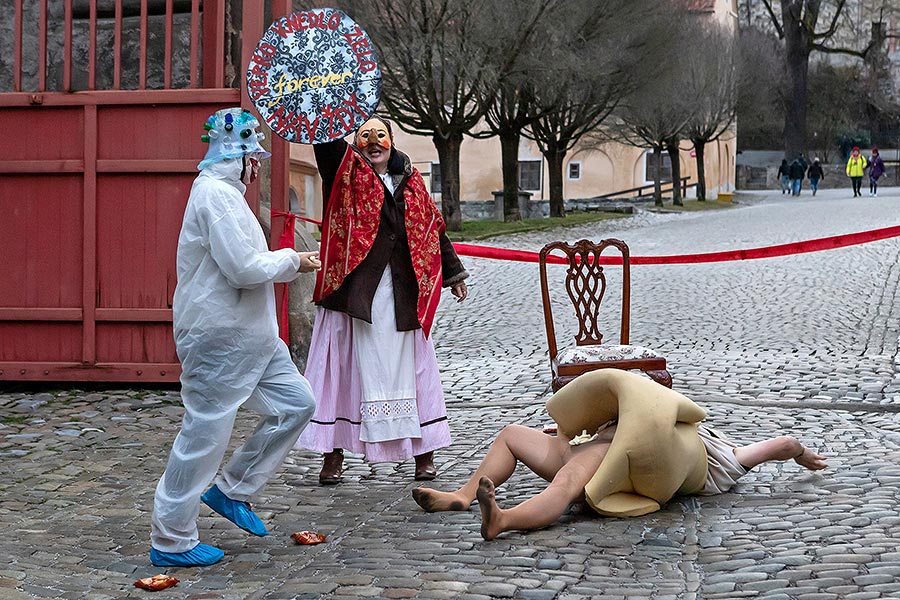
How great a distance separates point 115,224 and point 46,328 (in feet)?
2.98

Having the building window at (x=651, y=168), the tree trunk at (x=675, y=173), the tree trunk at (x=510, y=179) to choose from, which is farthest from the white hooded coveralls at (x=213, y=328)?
the building window at (x=651, y=168)

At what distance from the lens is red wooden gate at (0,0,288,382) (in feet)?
30.1

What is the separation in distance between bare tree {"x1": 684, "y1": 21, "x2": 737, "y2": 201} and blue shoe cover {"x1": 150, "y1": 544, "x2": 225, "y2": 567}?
3194 cm

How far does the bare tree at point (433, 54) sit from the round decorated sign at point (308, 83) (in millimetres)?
15407

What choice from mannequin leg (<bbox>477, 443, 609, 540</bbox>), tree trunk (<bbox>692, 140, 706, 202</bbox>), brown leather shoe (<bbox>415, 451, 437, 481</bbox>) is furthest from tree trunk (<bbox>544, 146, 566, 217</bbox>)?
mannequin leg (<bbox>477, 443, 609, 540</bbox>)

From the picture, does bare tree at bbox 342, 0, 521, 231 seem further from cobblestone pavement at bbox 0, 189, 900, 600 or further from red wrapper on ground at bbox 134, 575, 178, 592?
red wrapper on ground at bbox 134, 575, 178, 592

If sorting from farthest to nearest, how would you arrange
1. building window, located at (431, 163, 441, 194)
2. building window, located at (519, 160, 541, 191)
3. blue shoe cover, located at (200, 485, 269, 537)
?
1. building window, located at (519, 160, 541, 191)
2. building window, located at (431, 163, 441, 194)
3. blue shoe cover, located at (200, 485, 269, 537)

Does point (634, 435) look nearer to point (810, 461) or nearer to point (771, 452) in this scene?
point (771, 452)

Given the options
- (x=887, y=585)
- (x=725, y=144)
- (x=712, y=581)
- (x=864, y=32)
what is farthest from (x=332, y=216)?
(x=864, y=32)

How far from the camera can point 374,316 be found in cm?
655

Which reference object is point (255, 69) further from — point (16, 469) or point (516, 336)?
point (516, 336)

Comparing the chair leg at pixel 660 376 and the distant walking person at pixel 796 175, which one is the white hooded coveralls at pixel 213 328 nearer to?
the chair leg at pixel 660 376

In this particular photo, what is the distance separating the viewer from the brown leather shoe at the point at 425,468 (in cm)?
670

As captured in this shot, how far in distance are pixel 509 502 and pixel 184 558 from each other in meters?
1.62
